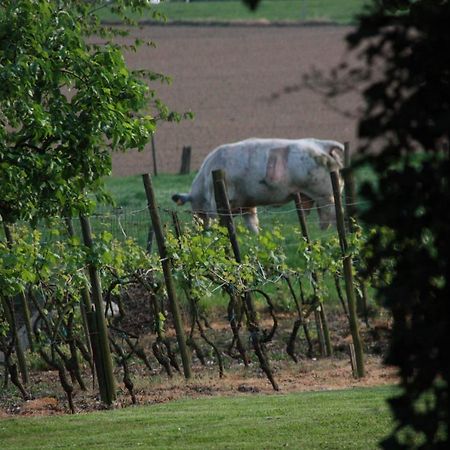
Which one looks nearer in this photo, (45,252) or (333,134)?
(45,252)

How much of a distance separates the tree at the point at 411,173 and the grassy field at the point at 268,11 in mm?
60080

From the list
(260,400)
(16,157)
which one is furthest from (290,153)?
(16,157)

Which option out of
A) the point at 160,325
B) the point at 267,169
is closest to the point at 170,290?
the point at 160,325

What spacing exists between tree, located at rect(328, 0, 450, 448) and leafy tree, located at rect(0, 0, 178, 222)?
18.5ft

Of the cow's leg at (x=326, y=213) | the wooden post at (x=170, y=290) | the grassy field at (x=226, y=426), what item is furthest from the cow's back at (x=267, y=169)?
the grassy field at (x=226, y=426)

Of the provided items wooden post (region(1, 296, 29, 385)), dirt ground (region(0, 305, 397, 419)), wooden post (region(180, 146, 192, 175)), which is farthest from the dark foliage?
wooden post (region(180, 146, 192, 175))

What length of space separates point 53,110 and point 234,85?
44352 mm

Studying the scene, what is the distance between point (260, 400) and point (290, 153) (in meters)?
16.2

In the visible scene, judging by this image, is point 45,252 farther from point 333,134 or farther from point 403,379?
point 333,134

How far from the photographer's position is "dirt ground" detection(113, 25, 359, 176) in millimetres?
45688

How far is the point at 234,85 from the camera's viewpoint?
Result: 5484 centimetres

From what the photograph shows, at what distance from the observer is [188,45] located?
60.8 meters

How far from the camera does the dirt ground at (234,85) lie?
150 ft

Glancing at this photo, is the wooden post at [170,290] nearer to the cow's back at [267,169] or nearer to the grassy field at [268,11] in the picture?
the cow's back at [267,169]
